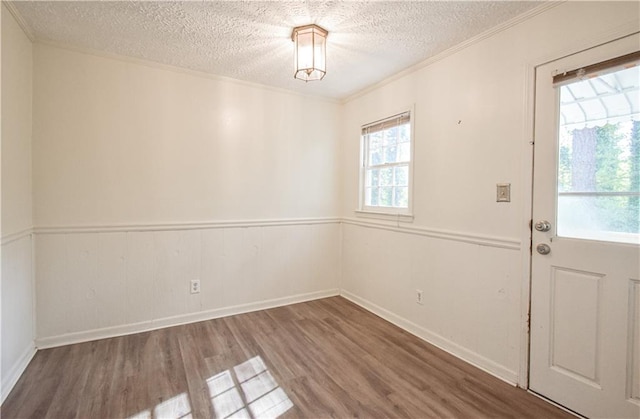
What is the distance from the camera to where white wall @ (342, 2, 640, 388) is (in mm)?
1876

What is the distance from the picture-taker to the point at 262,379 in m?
2.00

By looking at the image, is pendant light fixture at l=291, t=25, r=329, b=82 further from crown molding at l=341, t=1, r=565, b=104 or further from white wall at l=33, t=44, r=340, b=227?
white wall at l=33, t=44, r=340, b=227

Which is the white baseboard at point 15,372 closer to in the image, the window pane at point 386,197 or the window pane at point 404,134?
the window pane at point 386,197

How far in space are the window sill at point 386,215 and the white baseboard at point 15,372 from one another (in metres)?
2.99

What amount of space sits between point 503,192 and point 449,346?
1275mm

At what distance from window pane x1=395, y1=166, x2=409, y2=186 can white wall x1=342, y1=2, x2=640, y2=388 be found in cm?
19

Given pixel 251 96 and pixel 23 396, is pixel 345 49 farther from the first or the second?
pixel 23 396

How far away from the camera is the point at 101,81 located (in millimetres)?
2504

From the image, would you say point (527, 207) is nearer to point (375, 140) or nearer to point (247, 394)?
point (375, 140)

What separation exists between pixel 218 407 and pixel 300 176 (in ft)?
7.73

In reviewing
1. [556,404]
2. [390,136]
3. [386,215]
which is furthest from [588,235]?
[390,136]

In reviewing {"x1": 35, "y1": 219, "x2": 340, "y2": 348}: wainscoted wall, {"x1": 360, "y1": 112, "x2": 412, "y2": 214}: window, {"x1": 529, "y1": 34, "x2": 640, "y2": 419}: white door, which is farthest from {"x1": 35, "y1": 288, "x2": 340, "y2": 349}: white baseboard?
{"x1": 529, "y1": 34, "x2": 640, "y2": 419}: white door

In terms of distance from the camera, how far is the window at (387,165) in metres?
2.88

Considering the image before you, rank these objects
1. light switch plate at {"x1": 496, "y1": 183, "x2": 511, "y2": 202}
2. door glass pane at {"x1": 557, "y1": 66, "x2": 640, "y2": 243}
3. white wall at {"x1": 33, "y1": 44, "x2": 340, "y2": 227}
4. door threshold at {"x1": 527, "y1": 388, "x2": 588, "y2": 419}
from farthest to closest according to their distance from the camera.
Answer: white wall at {"x1": 33, "y1": 44, "x2": 340, "y2": 227} < light switch plate at {"x1": 496, "y1": 183, "x2": 511, "y2": 202} < door threshold at {"x1": 527, "y1": 388, "x2": 588, "y2": 419} < door glass pane at {"x1": 557, "y1": 66, "x2": 640, "y2": 243}
